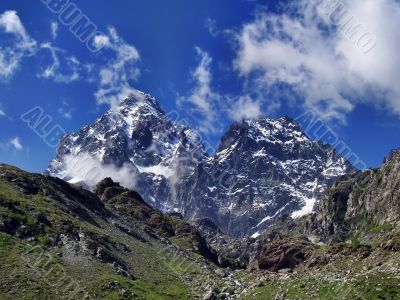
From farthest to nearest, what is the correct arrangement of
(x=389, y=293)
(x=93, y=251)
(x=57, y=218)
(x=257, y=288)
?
1. (x=57, y=218)
2. (x=93, y=251)
3. (x=257, y=288)
4. (x=389, y=293)

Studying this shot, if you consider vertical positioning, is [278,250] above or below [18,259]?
above

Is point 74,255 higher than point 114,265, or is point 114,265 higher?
point 114,265

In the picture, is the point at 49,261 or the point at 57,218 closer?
the point at 49,261

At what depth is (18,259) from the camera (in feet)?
309

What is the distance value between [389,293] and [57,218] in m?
77.9

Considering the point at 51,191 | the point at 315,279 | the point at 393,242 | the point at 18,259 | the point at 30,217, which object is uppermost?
the point at 393,242

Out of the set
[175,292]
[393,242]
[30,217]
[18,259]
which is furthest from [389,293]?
[30,217]

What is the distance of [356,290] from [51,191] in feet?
323

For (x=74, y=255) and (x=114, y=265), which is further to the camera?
(x=114, y=265)

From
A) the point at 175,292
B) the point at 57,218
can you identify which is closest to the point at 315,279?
the point at 175,292

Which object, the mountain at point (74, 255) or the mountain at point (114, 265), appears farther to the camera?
the mountain at point (74, 255)

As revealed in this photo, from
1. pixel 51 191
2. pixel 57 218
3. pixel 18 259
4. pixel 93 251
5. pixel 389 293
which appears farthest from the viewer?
pixel 51 191

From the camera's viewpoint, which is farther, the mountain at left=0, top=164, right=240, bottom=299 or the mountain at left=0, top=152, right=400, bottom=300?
the mountain at left=0, top=164, right=240, bottom=299

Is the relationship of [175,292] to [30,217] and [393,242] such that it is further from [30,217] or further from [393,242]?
[393,242]
